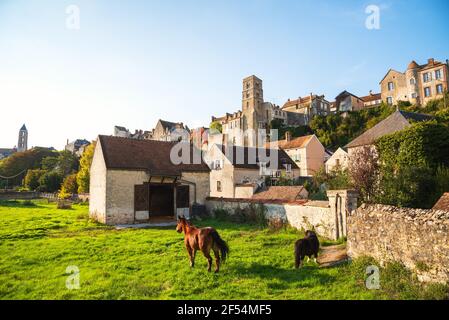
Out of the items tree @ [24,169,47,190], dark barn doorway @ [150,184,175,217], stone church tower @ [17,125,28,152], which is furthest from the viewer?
stone church tower @ [17,125,28,152]

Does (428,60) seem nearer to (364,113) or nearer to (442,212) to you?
(364,113)

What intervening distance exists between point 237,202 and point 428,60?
5964 centimetres

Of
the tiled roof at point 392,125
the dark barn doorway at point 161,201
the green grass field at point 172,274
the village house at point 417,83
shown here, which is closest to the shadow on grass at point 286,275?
the green grass field at point 172,274

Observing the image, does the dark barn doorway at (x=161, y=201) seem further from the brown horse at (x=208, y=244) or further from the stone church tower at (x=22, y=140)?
the stone church tower at (x=22, y=140)

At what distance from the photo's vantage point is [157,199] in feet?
77.2

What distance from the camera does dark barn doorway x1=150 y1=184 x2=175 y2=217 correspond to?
2327 cm

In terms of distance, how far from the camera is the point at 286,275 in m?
8.17

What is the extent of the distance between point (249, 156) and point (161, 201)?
60.3 feet

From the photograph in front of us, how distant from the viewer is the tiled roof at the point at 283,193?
22.7 meters

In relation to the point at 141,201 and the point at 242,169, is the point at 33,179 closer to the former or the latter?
the point at 242,169

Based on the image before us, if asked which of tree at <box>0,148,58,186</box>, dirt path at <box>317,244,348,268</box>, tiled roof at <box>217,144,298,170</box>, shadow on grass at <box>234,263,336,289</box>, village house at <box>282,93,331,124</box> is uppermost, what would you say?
village house at <box>282,93,331,124</box>

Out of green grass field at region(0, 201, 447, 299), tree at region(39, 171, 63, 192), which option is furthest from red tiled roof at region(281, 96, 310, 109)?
green grass field at region(0, 201, 447, 299)

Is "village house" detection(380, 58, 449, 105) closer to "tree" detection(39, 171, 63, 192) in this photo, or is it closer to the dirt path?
the dirt path

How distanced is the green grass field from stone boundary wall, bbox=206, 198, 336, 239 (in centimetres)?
161
